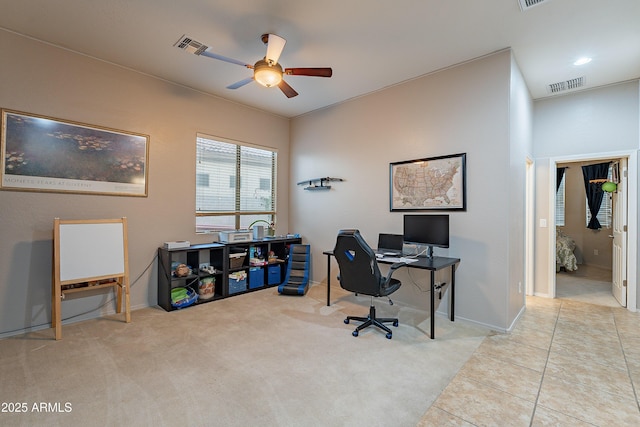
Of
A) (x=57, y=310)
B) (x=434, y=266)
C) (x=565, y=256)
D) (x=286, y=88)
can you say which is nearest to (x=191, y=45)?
(x=286, y=88)

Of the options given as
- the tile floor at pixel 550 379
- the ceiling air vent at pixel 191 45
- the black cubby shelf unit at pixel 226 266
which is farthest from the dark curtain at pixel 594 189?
the ceiling air vent at pixel 191 45

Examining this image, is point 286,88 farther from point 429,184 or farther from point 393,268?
point 393,268

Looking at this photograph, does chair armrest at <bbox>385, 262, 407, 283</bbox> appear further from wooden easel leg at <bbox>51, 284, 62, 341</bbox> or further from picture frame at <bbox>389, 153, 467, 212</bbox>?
wooden easel leg at <bbox>51, 284, 62, 341</bbox>

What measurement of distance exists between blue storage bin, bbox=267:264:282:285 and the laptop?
1900mm

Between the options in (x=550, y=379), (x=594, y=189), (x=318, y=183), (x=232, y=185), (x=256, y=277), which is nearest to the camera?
(x=550, y=379)

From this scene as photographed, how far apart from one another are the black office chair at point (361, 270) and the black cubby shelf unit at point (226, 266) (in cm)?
197

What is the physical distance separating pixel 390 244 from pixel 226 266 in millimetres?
2379

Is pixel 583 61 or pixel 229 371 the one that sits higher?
pixel 583 61

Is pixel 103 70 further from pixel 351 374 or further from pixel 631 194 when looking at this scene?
pixel 631 194

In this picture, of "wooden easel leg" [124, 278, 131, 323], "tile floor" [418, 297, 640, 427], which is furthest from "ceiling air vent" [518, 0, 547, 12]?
"wooden easel leg" [124, 278, 131, 323]

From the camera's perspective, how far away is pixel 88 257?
3094mm

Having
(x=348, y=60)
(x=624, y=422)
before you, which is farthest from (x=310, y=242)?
(x=624, y=422)

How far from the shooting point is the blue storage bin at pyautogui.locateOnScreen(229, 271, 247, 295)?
4.26 m

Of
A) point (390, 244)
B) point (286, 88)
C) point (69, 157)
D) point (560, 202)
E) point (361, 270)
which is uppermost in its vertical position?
point (286, 88)
